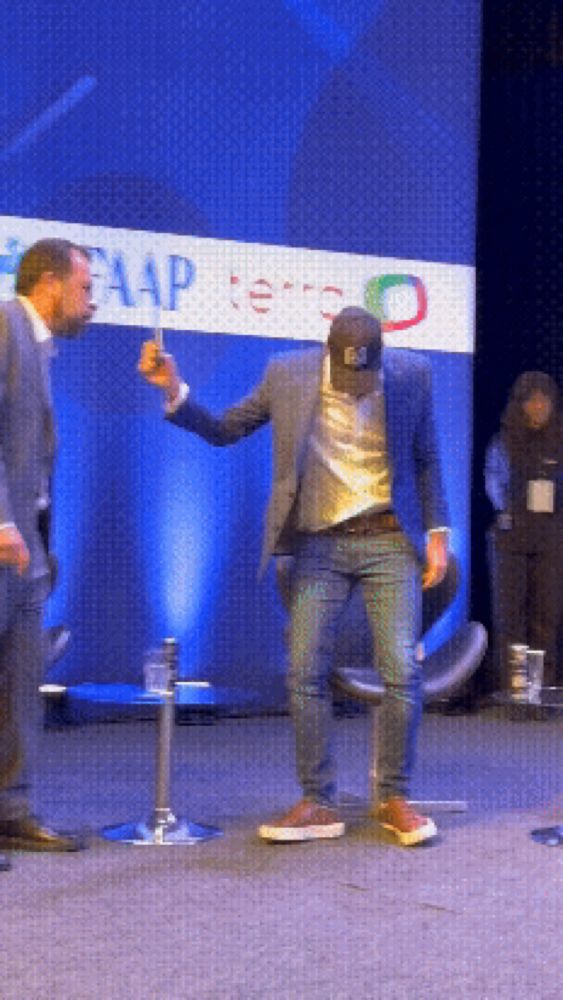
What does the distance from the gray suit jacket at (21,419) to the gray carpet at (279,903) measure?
725 millimetres

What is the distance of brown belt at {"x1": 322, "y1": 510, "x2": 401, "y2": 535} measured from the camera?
12.3ft

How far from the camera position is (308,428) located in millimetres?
3719

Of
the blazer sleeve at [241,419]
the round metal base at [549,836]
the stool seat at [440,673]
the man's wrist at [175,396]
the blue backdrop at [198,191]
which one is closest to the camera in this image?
the man's wrist at [175,396]

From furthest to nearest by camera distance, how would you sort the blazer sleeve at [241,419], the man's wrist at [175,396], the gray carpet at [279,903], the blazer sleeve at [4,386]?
1. the blazer sleeve at [241,419]
2. the man's wrist at [175,396]
3. the blazer sleeve at [4,386]
4. the gray carpet at [279,903]

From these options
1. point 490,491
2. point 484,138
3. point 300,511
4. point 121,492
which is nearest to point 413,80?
point 484,138

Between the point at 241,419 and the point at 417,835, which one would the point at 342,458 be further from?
the point at 417,835

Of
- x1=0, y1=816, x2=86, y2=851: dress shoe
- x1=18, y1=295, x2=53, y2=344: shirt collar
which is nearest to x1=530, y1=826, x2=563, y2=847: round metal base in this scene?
x1=0, y1=816, x2=86, y2=851: dress shoe

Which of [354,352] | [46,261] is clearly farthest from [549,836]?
[46,261]

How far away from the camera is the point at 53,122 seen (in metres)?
5.66

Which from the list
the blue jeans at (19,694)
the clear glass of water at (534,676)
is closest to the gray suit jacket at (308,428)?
the clear glass of water at (534,676)

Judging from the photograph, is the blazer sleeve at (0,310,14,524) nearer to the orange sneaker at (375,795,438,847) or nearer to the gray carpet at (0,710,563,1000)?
the gray carpet at (0,710,563,1000)

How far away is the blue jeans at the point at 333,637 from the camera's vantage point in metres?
3.74

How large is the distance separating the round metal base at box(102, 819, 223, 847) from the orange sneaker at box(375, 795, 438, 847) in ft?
1.39

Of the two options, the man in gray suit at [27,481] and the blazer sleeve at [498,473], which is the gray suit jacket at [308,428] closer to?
the man in gray suit at [27,481]
